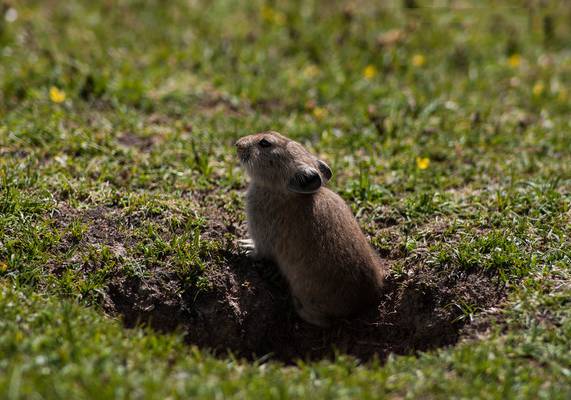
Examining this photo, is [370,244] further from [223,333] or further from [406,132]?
[406,132]

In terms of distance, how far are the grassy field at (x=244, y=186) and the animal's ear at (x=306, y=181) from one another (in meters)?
0.87

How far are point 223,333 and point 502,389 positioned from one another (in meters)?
2.34

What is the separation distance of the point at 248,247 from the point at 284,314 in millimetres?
688

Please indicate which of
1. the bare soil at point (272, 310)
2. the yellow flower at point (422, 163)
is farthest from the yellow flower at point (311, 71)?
the bare soil at point (272, 310)

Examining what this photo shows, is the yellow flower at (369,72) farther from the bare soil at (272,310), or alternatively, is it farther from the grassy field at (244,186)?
the bare soil at (272,310)

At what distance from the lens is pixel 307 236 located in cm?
589

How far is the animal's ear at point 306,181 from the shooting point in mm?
5961

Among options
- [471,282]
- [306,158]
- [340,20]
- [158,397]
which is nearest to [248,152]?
[306,158]

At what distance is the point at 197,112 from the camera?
28.4 ft

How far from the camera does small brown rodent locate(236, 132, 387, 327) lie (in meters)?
5.84

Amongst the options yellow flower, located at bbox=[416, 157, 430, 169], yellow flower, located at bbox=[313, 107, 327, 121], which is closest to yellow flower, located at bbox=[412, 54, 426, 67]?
yellow flower, located at bbox=[313, 107, 327, 121]

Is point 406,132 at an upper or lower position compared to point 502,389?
upper

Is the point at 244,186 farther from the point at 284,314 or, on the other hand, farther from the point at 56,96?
the point at 56,96

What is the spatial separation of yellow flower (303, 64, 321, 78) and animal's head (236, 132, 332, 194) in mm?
3111
